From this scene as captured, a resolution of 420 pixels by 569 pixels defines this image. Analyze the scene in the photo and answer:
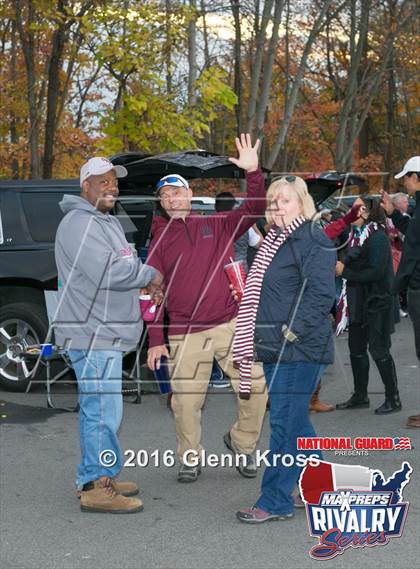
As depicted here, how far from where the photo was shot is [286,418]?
5.55 m

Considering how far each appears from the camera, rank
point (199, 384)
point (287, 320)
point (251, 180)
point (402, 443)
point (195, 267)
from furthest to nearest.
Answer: point (402, 443) → point (199, 384) → point (195, 267) → point (251, 180) → point (287, 320)

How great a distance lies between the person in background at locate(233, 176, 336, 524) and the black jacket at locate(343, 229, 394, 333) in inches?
116

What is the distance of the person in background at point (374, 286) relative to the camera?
332 inches

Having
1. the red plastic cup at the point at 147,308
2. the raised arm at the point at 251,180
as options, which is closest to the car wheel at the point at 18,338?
the red plastic cup at the point at 147,308

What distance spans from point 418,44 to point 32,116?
56.5ft

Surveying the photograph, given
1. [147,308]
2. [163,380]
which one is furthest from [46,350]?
[147,308]

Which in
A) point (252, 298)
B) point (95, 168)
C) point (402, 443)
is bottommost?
point (402, 443)

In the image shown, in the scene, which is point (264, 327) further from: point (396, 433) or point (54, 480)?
point (396, 433)

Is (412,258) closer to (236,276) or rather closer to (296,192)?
(236,276)

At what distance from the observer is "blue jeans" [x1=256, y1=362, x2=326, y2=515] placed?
5.48 metres

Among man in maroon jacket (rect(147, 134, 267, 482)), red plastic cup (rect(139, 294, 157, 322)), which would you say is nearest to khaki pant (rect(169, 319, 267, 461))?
man in maroon jacket (rect(147, 134, 267, 482))

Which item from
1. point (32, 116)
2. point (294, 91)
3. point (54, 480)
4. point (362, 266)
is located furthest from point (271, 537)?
point (294, 91)

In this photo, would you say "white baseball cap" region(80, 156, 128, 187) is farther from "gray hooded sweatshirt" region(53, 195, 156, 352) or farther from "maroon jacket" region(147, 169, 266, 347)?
"maroon jacket" region(147, 169, 266, 347)

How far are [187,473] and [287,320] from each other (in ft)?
5.73
